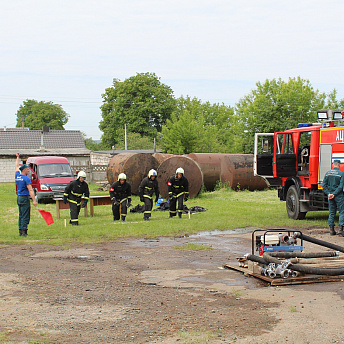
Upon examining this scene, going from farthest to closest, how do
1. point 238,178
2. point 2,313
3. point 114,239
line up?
point 238,178 < point 114,239 < point 2,313

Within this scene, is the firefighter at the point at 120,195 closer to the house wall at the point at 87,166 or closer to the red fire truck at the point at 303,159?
the red fire truck at the point at 303,159

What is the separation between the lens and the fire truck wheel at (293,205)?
1553 centimetres

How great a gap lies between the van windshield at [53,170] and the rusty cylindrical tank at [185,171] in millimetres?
4814

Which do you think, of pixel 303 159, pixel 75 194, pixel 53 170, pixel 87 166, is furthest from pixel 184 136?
pixel 303 159

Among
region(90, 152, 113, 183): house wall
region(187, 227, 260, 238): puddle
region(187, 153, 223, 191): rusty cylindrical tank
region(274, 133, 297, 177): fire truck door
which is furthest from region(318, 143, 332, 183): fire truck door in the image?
region(90, 152, 113, 183): house wall

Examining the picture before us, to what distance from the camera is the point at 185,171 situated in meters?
22.7

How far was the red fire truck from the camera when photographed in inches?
567

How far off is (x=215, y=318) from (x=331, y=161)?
9329 millimetres

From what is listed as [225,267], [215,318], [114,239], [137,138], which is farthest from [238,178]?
[137,138]

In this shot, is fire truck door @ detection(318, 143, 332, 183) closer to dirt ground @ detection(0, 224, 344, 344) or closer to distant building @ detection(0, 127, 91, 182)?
dirt ground @ detection(0, 224, 344, 344)

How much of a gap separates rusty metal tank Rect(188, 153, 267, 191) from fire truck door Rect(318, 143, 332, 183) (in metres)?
10.8

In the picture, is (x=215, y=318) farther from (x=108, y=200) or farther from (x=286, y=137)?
(x=108, y=200)

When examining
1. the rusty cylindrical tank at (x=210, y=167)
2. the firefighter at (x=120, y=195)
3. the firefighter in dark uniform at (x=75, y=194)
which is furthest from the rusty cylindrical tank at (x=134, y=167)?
the firefighter at (x=120, y=195)

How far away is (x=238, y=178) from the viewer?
84.2 ft
